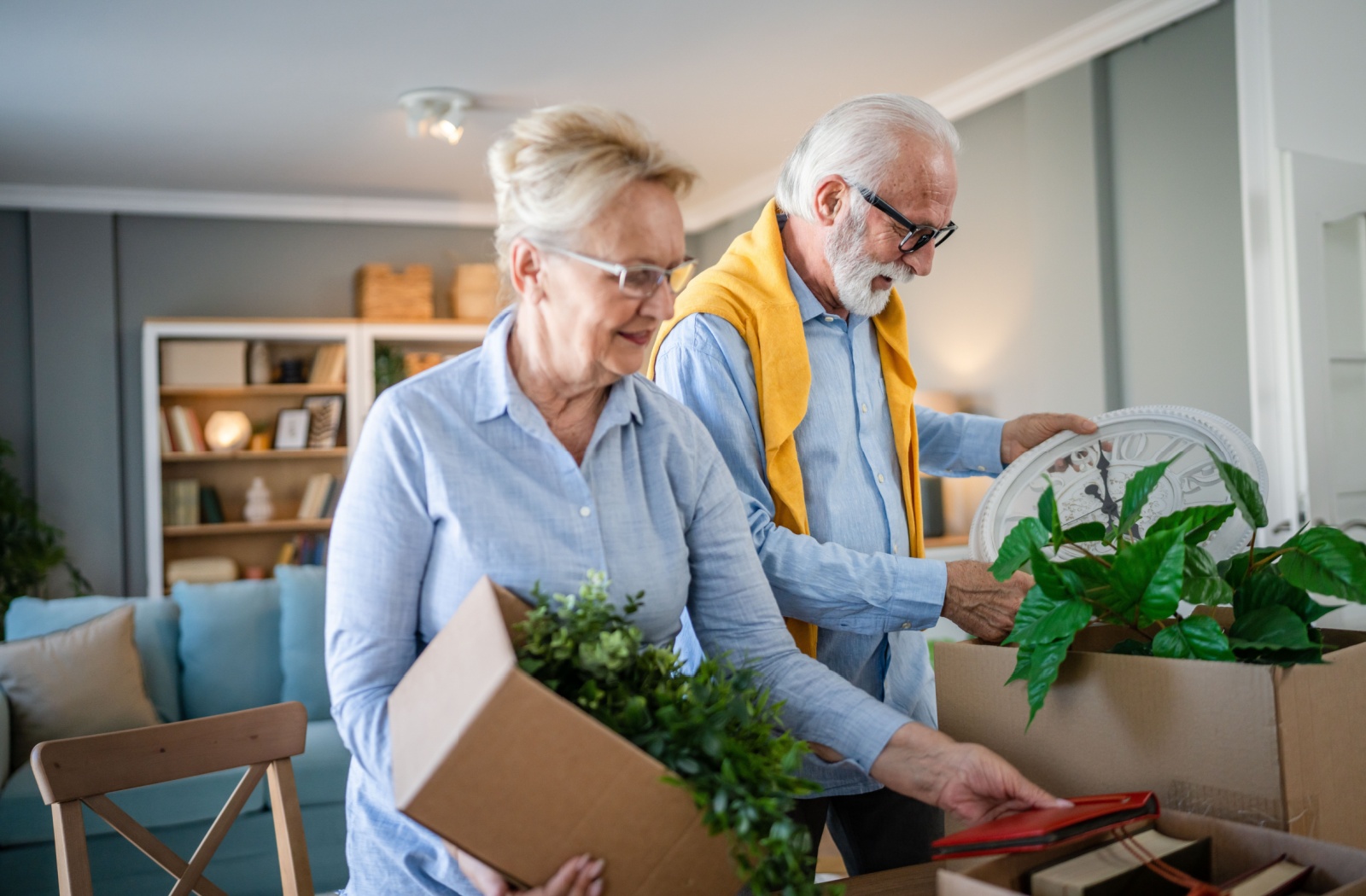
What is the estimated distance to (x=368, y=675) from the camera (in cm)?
102

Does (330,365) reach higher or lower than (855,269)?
higher

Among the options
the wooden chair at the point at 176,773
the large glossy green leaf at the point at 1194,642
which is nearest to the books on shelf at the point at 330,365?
the wooden chair at the point at 176,773

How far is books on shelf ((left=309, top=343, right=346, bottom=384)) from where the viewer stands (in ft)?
19.5

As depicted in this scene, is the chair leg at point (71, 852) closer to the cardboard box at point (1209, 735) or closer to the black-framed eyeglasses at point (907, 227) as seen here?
the cardboard box at point (1209, 735)

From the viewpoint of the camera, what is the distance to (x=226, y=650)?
373 centimetres

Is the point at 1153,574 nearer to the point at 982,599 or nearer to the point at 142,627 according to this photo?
the point at 982,599

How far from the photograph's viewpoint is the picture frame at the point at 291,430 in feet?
19.5

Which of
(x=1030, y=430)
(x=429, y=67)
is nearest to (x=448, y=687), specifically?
(x=1030, y=430)

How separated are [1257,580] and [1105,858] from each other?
35 centimetres

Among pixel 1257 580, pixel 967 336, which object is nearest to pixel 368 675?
pixel 1257 580

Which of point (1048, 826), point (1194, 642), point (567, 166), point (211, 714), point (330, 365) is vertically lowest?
point (211, 714)

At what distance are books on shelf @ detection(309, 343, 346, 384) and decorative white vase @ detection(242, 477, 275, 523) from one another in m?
0.68

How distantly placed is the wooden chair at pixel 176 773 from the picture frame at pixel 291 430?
15.2ft

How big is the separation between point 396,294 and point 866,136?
4.91 meters
